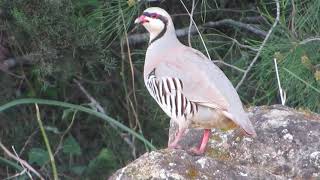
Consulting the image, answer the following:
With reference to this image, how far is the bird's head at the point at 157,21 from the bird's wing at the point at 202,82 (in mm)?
254

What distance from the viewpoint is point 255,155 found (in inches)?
139

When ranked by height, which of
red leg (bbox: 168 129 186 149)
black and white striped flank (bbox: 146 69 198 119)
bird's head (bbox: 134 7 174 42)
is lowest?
red leg (bbox: 168 129 186 149)

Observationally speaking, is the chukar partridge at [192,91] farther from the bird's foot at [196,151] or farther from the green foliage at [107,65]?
the green foliage at [107,65]

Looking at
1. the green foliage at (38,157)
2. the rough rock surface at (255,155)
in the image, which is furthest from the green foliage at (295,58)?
the green foliage at (38,157)

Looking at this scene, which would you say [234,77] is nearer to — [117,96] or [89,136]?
[117,96]

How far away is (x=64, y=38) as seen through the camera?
5363 mm

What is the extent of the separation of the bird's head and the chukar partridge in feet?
0.53

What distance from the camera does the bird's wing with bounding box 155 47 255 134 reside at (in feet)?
11.8

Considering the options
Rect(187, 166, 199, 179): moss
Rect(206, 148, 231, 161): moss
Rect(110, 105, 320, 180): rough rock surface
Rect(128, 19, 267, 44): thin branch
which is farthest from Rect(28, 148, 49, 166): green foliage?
Rect(187, 166, 199, 179): moss

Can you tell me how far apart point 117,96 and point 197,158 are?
124 inches

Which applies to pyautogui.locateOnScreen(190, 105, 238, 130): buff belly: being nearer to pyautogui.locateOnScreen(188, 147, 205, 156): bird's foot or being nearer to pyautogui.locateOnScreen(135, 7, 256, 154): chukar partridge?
pyautogui.locateOnScreen(135, 7, 256, 154): chukar partridge

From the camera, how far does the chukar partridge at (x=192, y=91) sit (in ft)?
11.9

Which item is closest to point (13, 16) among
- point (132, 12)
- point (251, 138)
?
point (132, 12)

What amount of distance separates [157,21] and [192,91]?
1.71 feet
